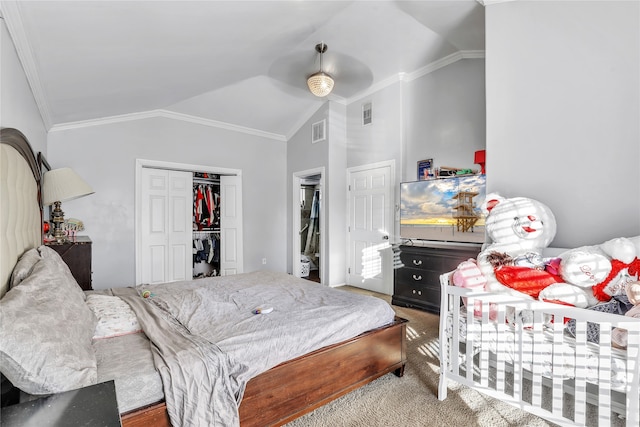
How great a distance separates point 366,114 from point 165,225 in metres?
3.34

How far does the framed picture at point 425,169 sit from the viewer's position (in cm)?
379

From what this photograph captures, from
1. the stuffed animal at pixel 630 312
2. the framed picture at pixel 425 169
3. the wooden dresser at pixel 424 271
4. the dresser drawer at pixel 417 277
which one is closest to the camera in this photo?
the stuffed animal at pixel 630 312

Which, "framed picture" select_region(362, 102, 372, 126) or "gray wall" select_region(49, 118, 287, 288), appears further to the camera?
"framed picture" select_region(362, 102, 372, 126)

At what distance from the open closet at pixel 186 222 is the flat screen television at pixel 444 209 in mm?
2688

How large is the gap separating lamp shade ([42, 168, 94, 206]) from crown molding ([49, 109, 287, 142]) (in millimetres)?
1090

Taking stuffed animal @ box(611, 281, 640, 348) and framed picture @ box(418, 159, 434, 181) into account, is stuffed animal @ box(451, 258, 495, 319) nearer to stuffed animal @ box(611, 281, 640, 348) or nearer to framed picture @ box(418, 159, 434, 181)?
stuffed animal @ box(611, 281, 640, 348)

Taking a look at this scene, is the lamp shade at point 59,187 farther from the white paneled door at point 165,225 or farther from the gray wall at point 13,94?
the white paneled door at point 165,225

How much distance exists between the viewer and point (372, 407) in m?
1.75

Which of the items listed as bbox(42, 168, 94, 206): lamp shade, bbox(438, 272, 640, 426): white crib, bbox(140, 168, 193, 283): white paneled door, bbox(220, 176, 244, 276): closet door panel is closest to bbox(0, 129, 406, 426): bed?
bbox(438, 272, 640, 426): white crib

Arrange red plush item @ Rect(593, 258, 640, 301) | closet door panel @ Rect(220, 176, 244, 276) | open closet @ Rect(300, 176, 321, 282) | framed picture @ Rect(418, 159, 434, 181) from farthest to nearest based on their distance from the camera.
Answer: open closet @ Rect(300, 176, 321, 282) < closet door panel @ Rect(220, 176, 244, 276) < framed picture @ Rect(418, 159, 434, 181) < red plush item @ Rect(593, 258, 640, 301)

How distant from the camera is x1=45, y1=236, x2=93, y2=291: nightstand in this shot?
264 cm

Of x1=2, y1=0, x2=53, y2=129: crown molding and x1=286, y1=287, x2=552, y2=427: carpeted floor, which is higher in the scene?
x1=2, y1=0, x2=53, y2=129: crown molding

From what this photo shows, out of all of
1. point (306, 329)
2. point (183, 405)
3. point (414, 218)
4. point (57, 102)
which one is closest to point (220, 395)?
point (183, 405)

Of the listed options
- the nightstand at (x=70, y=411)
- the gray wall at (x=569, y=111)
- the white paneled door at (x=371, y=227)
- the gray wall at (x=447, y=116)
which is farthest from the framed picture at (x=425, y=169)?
the nightstand at (x=70, y=411)
